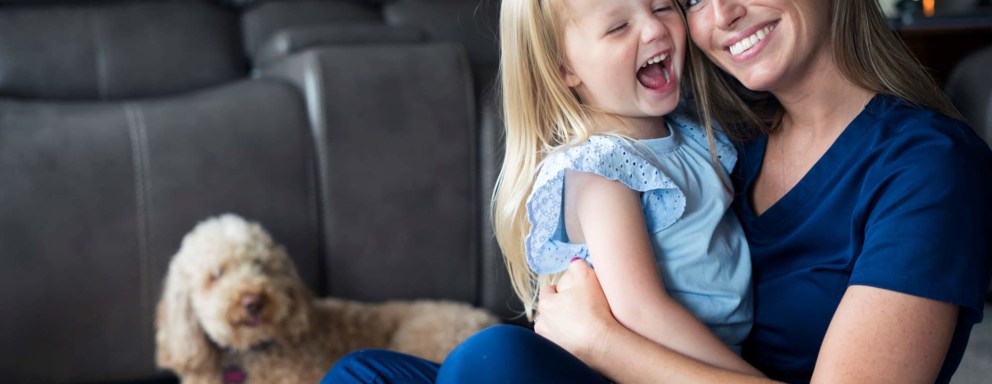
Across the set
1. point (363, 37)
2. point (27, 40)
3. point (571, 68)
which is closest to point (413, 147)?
point (363, 37)

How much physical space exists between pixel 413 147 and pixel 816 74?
1.34 m

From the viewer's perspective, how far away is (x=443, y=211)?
2467mm

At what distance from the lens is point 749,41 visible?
1.21m

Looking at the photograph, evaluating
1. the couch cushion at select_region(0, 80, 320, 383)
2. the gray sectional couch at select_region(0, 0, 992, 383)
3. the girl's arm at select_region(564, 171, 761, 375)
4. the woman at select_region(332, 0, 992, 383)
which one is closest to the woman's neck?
the woman at select_region(332, 0, 992, 383)

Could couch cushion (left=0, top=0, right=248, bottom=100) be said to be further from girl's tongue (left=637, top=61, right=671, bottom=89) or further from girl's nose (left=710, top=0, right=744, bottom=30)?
girl's nose (left=710, top=0, right=744, bottom=30)

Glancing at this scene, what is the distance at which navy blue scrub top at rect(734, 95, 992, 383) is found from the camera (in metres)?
1.02

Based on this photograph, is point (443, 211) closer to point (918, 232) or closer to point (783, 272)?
point (783, 272)

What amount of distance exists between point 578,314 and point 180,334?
3.84ft

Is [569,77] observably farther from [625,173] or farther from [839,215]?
[839,215]

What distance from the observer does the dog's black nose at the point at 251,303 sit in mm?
2088

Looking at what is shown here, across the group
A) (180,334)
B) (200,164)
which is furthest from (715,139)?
(200,164)

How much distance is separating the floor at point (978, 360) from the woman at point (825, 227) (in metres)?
1.09

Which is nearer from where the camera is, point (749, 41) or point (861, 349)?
point (861, 349)

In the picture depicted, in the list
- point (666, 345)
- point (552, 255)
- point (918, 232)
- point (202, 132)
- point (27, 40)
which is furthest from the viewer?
point (27, 40)
